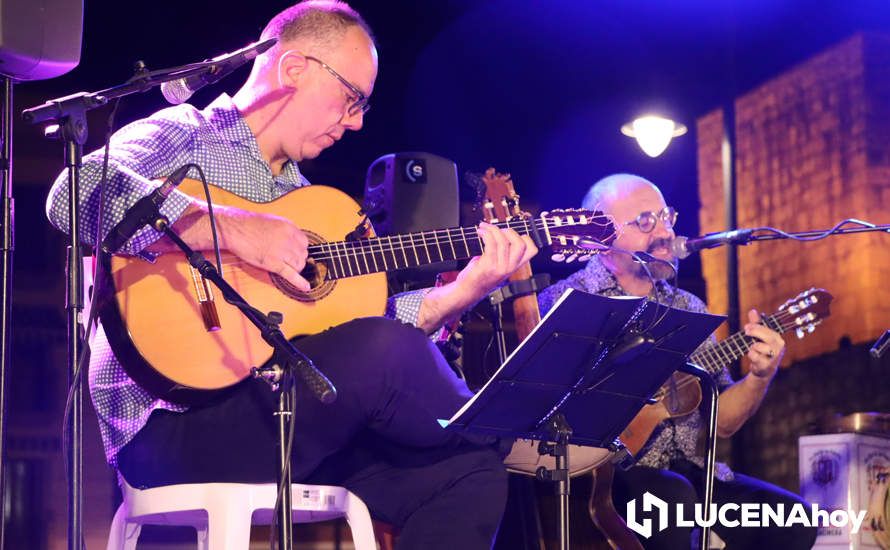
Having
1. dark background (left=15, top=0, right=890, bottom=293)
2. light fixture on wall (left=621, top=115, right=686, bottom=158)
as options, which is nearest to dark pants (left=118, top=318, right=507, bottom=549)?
dark background (left=15, top=0, right=890, bottom=293)

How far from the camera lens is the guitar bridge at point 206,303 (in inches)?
91.7

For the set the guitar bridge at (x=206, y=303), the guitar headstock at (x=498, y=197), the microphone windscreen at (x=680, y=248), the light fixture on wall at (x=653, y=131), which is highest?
the light fixture on wall at (x=653, y=131)

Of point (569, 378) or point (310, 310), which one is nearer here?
point (569, 378)

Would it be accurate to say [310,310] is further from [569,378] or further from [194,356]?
[569,378]

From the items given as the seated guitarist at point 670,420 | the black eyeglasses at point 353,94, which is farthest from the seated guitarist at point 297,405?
the seated guitarist at point 670,420

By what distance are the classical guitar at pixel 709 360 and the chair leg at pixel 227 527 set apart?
2.09 metres

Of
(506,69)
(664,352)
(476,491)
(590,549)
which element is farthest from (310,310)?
(506,69)

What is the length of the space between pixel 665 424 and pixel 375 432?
195 centimetres

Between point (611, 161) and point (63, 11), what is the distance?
4407mm

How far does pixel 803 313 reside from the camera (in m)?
4.25

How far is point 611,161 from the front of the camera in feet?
20.5

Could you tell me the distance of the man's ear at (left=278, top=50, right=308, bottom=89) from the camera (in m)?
2.86

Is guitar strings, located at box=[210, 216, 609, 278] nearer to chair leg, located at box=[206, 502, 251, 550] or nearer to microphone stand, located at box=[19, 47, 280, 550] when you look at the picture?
microphone stand, located at box=[19, 47, 280, 550]

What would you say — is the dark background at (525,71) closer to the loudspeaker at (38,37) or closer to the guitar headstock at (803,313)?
the guitar headstock at (803,313)
